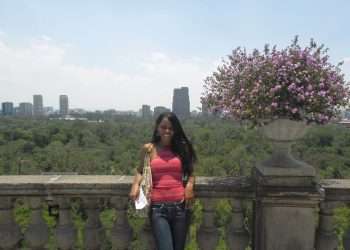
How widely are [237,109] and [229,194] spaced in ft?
2.90

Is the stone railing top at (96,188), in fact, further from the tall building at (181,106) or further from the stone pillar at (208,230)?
the tall building at (181,106)

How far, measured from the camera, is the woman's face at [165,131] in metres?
3.82

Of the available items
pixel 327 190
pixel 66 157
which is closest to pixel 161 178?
pixel 327 190

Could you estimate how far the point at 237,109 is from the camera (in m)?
3.58

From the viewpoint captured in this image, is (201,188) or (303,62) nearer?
(303,62)

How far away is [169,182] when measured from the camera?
372 cm

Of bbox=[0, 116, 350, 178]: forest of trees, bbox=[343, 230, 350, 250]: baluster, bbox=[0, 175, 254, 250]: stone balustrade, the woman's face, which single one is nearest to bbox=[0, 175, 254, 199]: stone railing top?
bbox=[0, 175, 254, 250]: stone balustrade

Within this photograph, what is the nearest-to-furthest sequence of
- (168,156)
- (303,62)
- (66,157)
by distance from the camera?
1. (303,62)
2. (168,156)
3. (66,157)

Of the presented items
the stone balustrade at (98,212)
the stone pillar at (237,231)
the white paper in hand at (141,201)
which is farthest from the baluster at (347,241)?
the white paper in hand at (141,201)

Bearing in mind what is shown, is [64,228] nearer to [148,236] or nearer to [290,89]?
[148,236]

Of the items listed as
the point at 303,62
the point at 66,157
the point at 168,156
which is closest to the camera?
the point at 303,62

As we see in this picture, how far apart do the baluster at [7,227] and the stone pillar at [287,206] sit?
237 centimetres

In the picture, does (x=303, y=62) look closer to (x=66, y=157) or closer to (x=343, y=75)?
(x=343, y=75)

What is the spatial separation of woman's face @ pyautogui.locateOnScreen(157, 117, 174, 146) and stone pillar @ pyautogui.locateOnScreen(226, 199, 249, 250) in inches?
35.0
